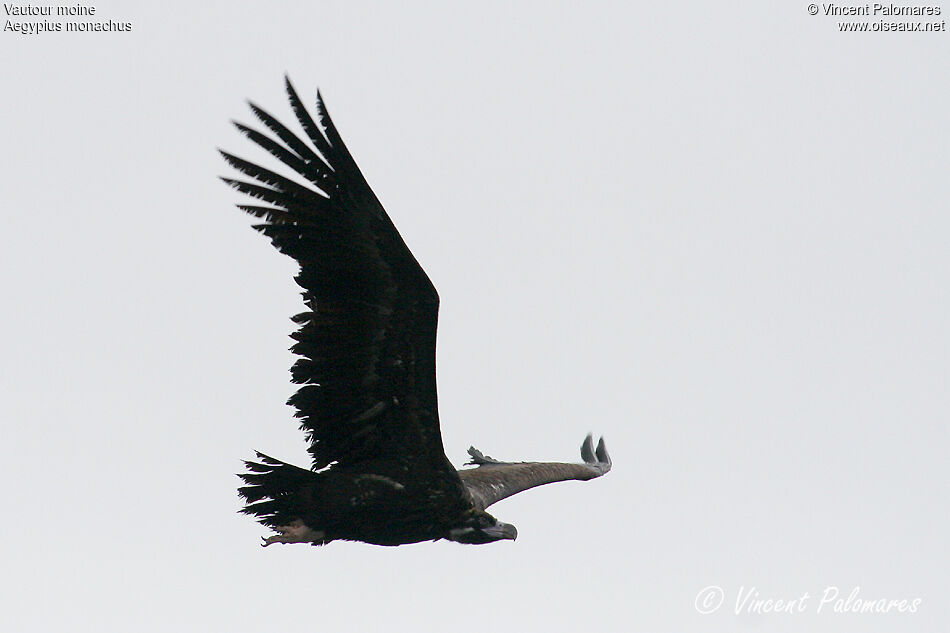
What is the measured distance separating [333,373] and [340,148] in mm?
1928

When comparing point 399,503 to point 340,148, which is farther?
point 399,503

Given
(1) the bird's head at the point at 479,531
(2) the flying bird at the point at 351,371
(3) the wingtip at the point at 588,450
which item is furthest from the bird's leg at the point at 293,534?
(3) the wingtip at the point at 588,450

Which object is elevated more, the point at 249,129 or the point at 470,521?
the point at 249,129

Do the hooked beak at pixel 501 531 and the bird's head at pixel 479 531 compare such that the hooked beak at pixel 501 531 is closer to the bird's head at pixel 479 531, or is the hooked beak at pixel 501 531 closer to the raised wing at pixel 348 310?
the bird's head at pixel 479 531

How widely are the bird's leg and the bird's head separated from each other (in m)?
1.22

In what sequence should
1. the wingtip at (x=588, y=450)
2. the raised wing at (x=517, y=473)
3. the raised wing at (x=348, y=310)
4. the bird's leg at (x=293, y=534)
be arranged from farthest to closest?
1. the wingtip at (x=588, y=450)
2. the raised wing at (x=517, y=473)
3. the bird's leg at (x=293, y=534)
4. the raised wing at (x=348, y=310)

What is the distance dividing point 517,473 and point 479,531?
2278mm

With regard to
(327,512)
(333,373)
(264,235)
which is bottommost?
(327,512)

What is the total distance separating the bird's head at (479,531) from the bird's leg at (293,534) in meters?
1.22

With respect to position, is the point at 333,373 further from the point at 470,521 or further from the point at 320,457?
the point at 470,521

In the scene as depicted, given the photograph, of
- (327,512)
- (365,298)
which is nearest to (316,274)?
(365,298)

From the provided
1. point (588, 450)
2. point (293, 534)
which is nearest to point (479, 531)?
point (293, 534)

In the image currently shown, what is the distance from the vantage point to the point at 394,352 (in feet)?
38.8

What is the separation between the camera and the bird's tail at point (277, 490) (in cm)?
1220
